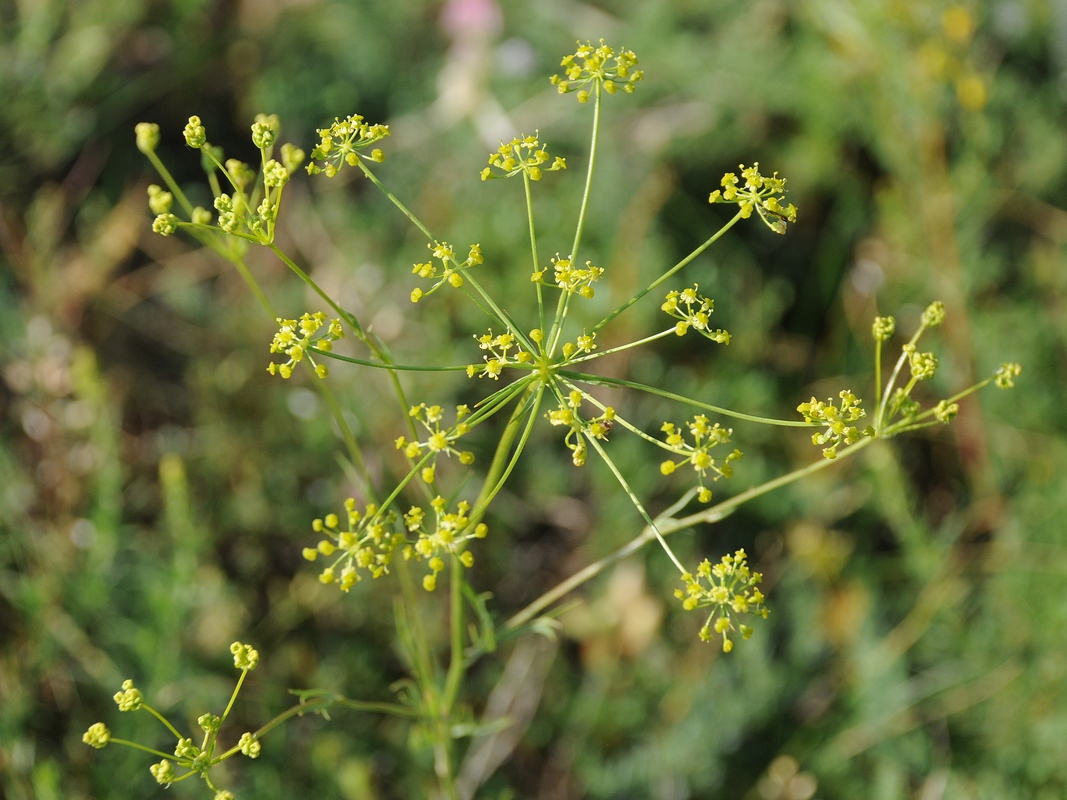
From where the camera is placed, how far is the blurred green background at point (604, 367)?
10.9 ft

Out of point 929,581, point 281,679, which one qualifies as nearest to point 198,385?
point 281,679

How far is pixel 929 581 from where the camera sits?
3.70 m

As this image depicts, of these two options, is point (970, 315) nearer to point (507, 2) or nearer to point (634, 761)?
point (634, 761)

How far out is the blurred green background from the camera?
333cm

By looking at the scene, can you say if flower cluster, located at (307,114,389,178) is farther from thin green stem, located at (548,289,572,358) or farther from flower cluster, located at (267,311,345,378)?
thin green stem, located at (548,289,572,358)

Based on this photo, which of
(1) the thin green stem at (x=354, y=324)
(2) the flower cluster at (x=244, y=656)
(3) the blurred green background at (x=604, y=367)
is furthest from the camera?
(3) the blurred green background at (x=604, y=367)

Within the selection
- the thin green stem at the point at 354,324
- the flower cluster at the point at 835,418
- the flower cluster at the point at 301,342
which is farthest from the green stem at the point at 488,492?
the flower cluster at the point at 835,418

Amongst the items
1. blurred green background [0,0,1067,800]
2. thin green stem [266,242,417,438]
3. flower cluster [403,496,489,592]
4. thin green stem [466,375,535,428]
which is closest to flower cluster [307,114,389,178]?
thin green stem [266,242,417,438]

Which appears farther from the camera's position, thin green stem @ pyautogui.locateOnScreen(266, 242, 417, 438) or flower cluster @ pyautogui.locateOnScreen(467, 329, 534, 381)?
flower cluster @ pyautogui.locateOnScreen(467, 329, 534, 381)

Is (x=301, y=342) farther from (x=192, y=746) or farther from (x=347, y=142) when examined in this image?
(x=192, y=746)

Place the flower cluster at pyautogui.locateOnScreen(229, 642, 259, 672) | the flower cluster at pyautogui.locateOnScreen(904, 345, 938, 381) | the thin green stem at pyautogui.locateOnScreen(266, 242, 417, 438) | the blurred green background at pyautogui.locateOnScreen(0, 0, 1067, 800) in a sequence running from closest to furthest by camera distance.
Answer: the thin green stem at pyautogui.locateOnScreen(266, 242, 417, 438) → the flower cluster at pyautogui.locateOnScreen(229, 642, 259, 672) → the flower cluster at pyautogui.locateOnScreen(904, 345, 938, 381) → the blurred green background at pyautogui.locateOnScreen(0, 0, 1067, 800)

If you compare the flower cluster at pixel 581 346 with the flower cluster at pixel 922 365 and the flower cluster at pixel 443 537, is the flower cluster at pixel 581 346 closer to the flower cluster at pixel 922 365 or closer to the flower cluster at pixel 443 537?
the flower cluster at pixel 443 537

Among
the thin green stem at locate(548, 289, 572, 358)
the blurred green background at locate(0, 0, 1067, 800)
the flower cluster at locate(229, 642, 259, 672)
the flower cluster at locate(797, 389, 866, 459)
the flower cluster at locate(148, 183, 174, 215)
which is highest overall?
the flower cluster at locate(148, 183, 174, 215)

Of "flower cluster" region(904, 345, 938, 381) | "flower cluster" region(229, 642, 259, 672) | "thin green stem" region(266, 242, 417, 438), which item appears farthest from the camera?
"flower cluster" region(904, 345, 938, 381)
